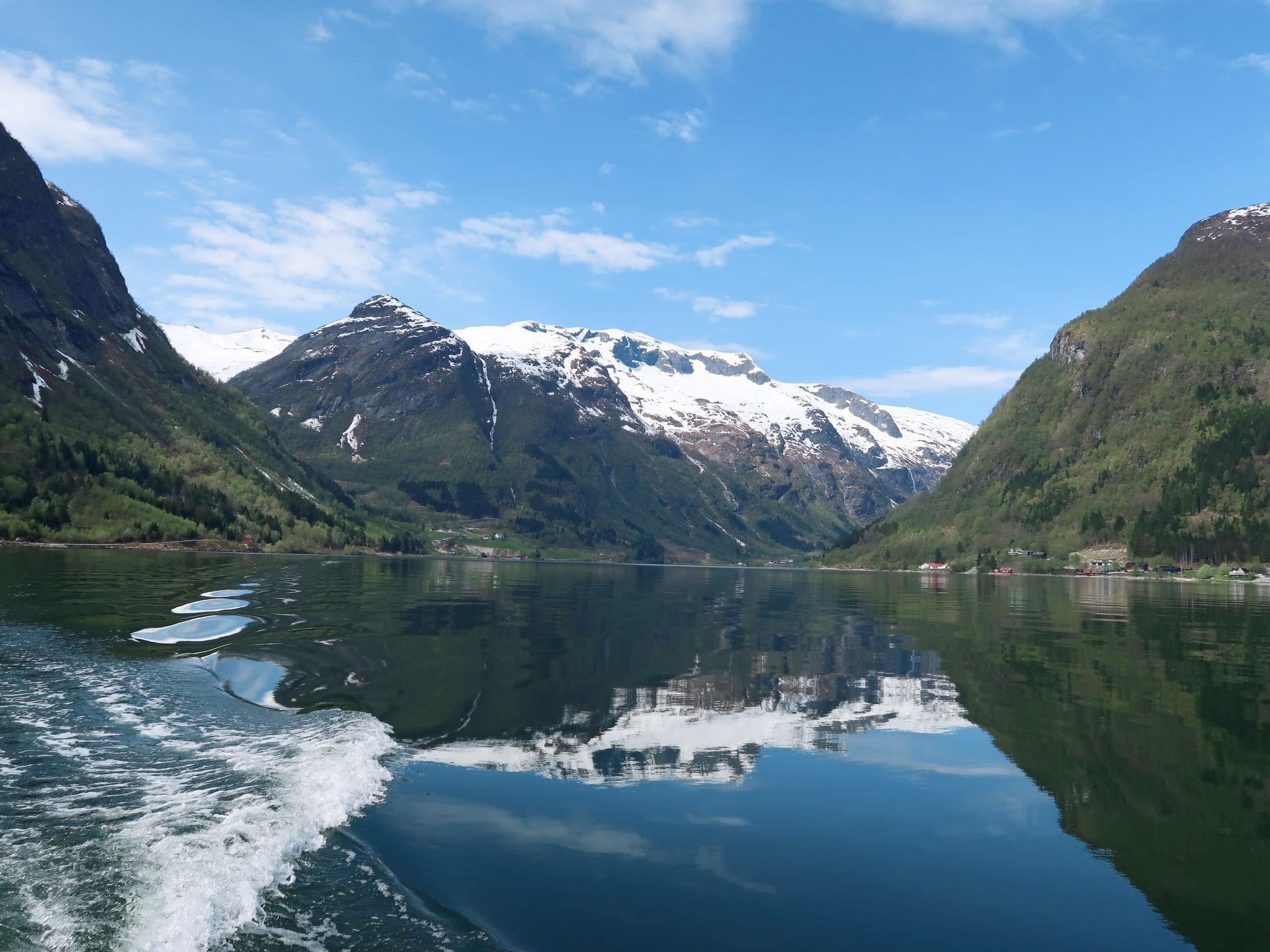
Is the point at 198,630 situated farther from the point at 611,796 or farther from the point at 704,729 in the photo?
the point at 611,796

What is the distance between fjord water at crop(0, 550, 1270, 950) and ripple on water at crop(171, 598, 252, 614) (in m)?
10.9

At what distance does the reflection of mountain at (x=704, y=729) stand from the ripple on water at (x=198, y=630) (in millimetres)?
31012

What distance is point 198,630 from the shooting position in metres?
56.0

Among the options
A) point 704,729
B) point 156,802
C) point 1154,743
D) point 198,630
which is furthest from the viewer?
point 198,630

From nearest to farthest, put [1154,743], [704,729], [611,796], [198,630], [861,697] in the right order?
[611,796] → [1154,743] → [704,729] → [861,697] → [198,630]

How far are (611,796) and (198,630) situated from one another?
44115mm

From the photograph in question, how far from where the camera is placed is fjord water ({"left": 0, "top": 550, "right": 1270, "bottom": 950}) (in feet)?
52.5

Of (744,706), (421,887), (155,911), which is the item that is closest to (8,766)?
Result: (155,911)

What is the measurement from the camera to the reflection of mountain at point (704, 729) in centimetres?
2766

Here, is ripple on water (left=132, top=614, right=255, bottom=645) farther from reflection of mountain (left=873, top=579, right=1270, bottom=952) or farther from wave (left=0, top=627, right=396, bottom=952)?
reflection of mountain (left=873, top=579, right=1270, bottom=952)

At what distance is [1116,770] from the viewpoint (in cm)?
2703

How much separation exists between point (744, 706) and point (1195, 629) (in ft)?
205

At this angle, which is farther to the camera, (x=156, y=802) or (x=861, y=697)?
(x=861, y=697)

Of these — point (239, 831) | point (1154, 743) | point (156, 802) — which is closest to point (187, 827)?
point (239, 831)
